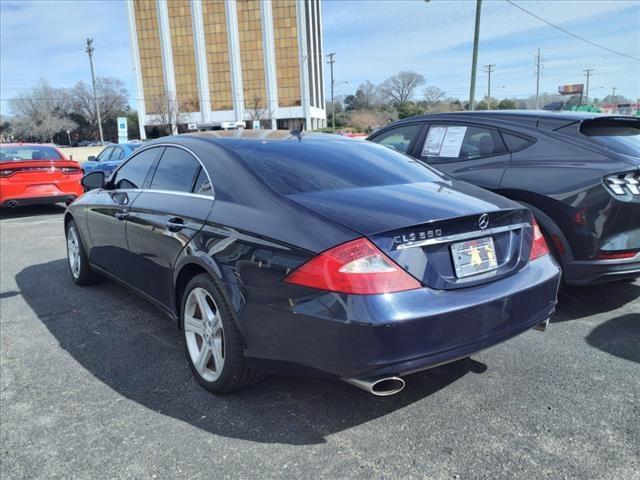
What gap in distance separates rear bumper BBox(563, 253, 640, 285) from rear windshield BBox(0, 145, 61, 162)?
10580 mm

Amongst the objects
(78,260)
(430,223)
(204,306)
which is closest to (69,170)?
(78,260)

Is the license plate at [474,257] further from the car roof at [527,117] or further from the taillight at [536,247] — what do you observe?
the car roof at [527,117]

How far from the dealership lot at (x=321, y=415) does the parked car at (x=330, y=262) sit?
1.08 feet

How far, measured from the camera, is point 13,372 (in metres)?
3.41

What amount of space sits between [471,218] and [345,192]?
685mm

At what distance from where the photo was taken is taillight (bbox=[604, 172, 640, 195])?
3.70 m

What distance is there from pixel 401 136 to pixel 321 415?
3.76 meters

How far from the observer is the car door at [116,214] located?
4.06 metres

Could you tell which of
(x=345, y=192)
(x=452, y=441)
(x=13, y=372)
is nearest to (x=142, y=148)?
(x=13, y=372)

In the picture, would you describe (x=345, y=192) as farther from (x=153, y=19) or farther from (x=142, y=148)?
(x=153, y=19)

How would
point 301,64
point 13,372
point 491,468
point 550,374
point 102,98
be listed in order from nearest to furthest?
point 491,468, point 550,374, point 13,372, point 301,64, point 102,98

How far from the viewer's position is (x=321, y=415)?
276 centimetres

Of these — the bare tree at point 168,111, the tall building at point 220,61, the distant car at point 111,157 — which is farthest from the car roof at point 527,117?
the bare tree at point 168,111

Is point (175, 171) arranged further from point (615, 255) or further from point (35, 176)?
point (35, 176)
